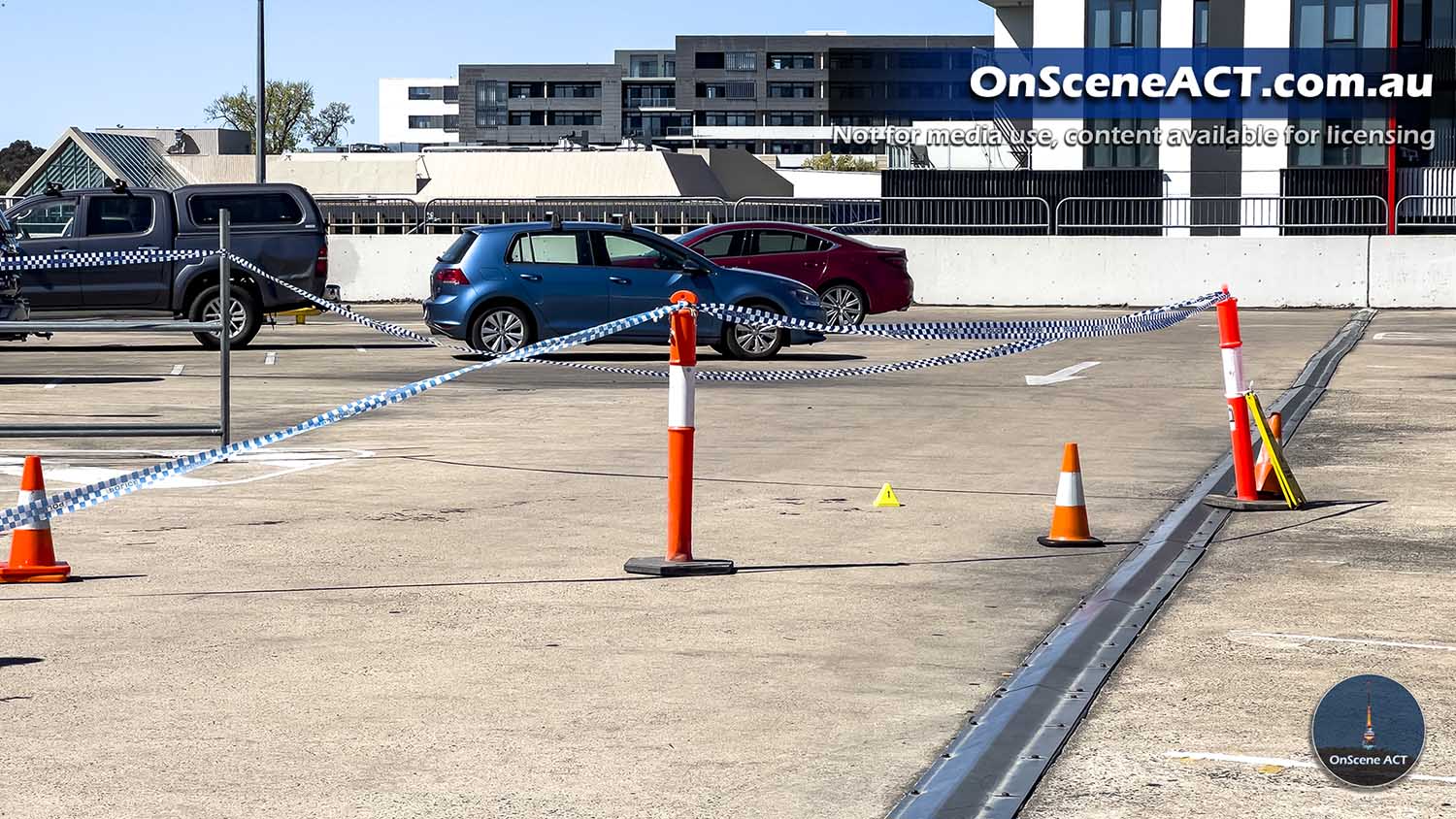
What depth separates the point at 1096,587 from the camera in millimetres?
8844

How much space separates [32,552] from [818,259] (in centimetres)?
2004

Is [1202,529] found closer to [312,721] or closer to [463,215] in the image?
[312,721]

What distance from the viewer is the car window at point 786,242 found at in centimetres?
2808

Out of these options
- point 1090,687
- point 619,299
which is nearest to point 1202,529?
point 1090,687

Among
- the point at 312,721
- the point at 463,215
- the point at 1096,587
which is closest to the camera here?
the point at 312,721

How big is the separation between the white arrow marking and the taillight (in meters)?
6.62

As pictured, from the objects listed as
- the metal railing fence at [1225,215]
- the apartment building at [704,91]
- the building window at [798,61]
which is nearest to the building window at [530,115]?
the apartment building at [704,91]

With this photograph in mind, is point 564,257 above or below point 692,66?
below

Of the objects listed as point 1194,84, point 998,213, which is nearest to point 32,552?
point 998,213

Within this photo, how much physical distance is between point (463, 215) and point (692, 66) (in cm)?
12302

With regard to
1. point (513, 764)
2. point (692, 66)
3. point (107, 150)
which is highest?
point (692, 66)

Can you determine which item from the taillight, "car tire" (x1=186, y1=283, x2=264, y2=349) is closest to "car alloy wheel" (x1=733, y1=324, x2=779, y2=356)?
the taillight

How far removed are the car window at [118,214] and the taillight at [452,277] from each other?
467cm

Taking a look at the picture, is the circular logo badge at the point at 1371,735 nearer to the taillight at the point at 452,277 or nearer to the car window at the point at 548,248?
the car window at the point at 548,248
